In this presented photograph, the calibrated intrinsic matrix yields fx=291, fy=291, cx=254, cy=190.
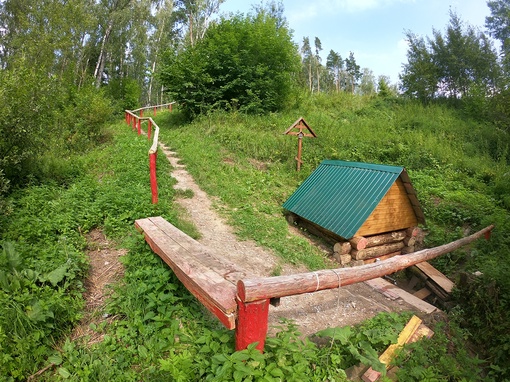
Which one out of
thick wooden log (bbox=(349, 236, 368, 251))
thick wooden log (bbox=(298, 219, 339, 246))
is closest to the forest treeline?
thick wooden log (bbox=(298, 219, 339, 246))

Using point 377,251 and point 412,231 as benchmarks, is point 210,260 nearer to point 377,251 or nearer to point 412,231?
point 377,251

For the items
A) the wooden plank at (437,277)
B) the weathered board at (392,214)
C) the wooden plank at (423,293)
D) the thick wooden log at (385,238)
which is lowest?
the wooden plank at (423,293)

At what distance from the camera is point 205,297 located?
2.40m

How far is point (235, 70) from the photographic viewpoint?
49.2 ft

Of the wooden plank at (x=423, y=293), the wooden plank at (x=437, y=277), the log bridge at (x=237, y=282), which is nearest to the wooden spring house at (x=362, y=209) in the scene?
the wooden plank at (x=437, y=277)

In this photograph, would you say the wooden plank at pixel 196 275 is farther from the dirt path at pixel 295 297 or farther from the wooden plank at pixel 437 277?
the wooden plank at pixel 437 277

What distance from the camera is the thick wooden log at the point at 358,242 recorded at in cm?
586

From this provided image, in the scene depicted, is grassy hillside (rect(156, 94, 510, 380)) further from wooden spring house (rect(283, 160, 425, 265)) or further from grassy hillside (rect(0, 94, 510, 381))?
wooden spring house (rect(283, 160, 425, 265))

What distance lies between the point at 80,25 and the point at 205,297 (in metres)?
21.7

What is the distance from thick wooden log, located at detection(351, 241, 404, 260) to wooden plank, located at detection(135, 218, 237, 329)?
12.7ft

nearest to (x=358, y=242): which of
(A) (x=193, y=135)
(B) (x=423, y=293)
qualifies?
(B) (x=423, y=293)

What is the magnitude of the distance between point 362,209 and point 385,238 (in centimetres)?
119

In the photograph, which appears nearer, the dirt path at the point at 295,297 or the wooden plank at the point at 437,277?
the dirt path at the point at 295,297

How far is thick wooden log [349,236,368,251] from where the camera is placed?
5.86 meters
